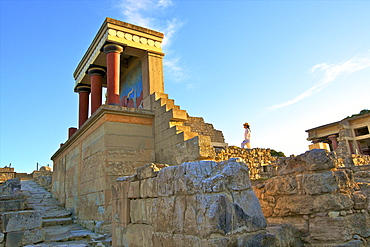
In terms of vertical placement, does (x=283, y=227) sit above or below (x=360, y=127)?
below

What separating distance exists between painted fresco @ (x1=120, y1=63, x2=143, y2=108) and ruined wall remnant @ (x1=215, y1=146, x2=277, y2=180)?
4.05 m

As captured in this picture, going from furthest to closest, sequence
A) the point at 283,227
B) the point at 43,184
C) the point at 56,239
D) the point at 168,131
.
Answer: the point at 43,184, the point at 168,131, the point at 56,239, the point at 283,227

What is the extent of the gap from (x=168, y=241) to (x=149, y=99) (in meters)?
6.81

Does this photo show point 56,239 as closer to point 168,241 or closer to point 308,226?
point 168,241

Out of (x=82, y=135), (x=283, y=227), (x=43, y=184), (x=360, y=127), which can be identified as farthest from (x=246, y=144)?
(x=360, y=127)

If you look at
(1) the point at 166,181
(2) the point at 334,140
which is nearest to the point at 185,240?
(1) the point at 166,181

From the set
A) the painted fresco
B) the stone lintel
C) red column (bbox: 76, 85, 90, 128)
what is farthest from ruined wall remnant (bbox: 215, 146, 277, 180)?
red column (bbox: 76, 85, 90, 128)

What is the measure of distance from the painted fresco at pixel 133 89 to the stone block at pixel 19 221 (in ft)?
16.5

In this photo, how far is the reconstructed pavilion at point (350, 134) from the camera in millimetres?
25078

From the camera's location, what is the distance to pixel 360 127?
2550cm

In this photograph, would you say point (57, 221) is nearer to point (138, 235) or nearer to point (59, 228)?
point (59, 228)

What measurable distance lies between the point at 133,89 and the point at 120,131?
362 cm

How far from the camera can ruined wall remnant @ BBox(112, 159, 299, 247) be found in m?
2.60

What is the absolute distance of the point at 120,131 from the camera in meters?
8.06
